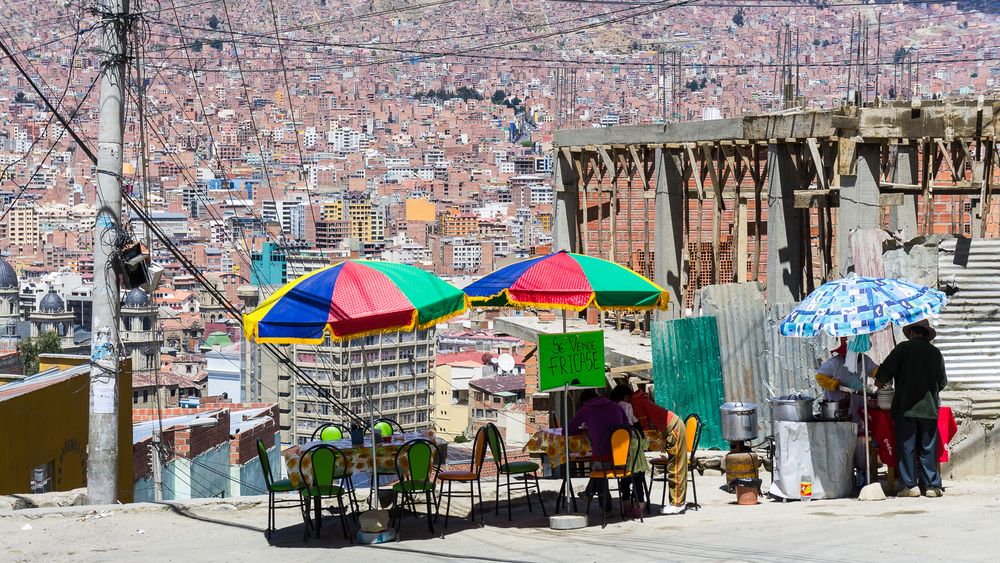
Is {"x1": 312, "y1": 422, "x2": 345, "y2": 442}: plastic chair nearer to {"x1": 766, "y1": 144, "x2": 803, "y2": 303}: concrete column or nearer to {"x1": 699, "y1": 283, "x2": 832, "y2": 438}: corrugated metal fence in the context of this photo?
{"x1": 699, "y1": 283, "x2": 832, "y2": 438}: corrugated metal fence

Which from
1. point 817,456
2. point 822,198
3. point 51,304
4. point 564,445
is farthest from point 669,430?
point 51,304

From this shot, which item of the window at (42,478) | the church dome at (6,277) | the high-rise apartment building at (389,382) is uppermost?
the church dome at (6,277)

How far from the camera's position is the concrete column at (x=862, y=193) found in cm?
1222

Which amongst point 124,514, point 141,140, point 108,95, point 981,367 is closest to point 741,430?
point 981,367

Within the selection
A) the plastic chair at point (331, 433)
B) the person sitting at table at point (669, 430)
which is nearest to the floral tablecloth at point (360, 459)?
the plastic chair at point (331, 433)

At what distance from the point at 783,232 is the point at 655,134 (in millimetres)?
2828

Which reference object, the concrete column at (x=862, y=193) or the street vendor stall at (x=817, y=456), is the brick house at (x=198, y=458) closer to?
the concrete column at (x=862, y=193)

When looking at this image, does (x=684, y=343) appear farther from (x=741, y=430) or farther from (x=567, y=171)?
(x=567, y=171)

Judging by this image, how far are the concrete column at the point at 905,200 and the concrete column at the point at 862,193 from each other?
0.28 m

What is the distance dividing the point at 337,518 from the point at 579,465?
1692 mm

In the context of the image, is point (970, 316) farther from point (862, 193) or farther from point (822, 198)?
point (822, 198)

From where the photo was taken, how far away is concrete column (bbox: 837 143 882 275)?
12219mm

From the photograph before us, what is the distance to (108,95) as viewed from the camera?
9570mm

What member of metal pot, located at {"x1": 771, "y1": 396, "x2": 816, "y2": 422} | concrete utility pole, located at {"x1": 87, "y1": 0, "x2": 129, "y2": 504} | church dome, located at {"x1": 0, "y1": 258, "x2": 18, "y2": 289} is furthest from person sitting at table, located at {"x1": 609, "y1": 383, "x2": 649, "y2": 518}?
church dome, located at {"x1": 0, "y1": 258, "x2": 18, "y2": 289}
